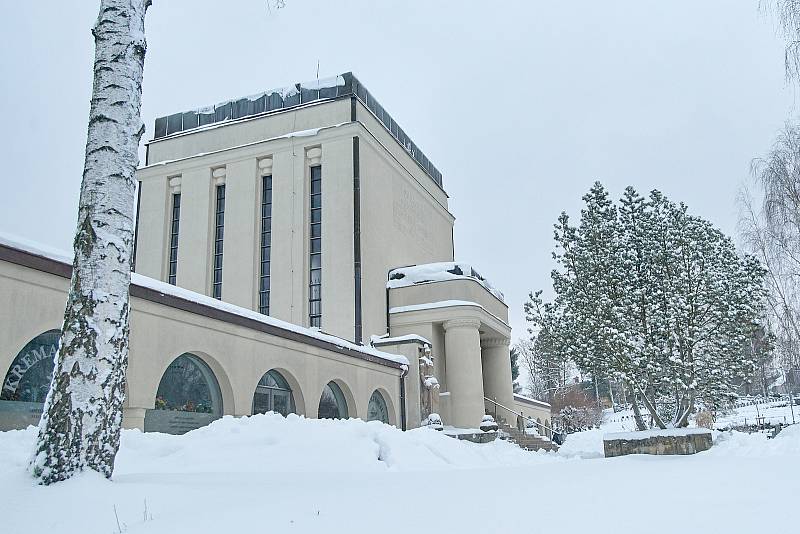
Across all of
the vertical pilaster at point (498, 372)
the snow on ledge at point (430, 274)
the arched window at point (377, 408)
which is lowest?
the arched window at point (377, 408)

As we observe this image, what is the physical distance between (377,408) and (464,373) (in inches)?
233

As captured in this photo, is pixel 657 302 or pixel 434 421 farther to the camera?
pixel 434 421

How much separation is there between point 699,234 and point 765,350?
3.33 meters

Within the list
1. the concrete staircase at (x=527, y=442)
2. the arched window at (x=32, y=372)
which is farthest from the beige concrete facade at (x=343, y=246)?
the arched window at (x=32, y=372)

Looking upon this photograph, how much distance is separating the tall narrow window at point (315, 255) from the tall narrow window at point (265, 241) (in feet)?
6.85

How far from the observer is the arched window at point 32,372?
33.4 ft

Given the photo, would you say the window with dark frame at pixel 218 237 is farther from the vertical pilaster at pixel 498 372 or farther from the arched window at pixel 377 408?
the vertical pilaster at pixel 498 372

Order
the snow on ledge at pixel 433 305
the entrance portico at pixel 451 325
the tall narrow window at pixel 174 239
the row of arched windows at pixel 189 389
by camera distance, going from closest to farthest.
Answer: the row of arched windows at pixel 189 389
the entrance portico at pixel 451 325
the snow on ledge at pixel 433 305
the tall narrow window at pixel 174 239

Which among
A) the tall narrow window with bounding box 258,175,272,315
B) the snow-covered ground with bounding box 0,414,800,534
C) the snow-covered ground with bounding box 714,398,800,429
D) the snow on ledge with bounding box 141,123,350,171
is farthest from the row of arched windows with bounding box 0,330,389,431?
the snow-covered ground with bounding box 714,398,800,429

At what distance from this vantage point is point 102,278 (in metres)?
5.47

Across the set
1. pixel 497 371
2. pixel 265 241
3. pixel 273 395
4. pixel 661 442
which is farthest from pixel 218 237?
pixel 661 442

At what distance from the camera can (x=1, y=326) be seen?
9.90 m

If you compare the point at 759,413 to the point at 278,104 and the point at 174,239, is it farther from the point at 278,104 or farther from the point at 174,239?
the point at 174,239

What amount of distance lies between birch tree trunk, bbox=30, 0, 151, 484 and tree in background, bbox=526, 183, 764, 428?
12859 mm
